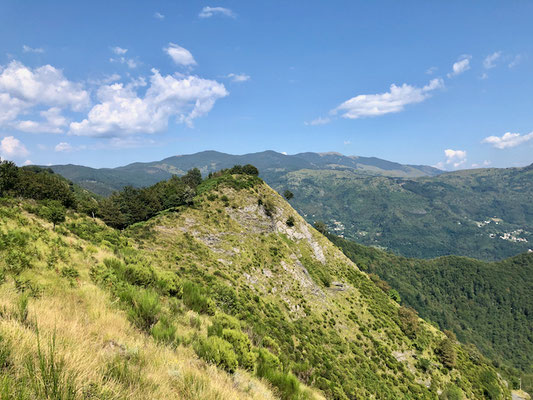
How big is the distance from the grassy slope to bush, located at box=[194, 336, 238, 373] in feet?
1.15

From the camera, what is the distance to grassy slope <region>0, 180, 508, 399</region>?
4.76 m

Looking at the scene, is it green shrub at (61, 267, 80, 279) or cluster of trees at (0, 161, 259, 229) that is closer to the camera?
green shrub at (61, 267, 80, 279)

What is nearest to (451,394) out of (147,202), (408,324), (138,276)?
(408,324)

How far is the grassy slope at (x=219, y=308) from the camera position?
4762 mm

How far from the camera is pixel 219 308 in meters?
18.1

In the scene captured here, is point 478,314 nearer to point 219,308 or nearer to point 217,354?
point 219,308

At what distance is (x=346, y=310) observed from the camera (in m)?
47.7

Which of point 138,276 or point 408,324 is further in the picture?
point 408,324

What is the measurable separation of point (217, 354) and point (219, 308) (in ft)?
37.7

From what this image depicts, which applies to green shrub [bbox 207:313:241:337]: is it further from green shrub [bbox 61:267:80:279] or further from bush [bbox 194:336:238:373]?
green shrub [bbox 61:267:80:279]

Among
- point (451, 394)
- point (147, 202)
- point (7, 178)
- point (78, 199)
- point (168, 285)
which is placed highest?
point (7, 178)

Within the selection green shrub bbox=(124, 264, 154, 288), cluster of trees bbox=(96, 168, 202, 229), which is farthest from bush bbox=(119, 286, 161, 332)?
cluster of trees bbox=(96, 168, 202, 229)

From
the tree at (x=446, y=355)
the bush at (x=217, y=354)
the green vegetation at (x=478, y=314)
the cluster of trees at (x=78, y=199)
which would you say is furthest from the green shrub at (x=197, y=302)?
the green vegetation at (x=478, y=314)

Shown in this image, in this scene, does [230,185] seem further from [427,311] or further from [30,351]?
[427,311]
